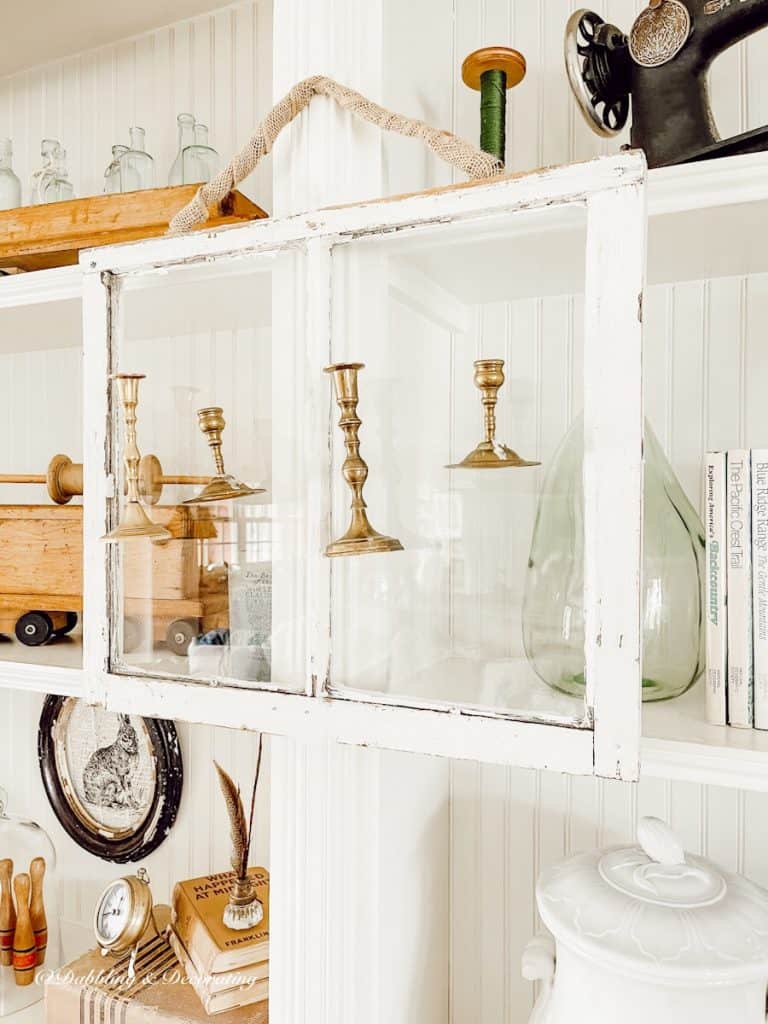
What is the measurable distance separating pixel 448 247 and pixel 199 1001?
3.35 feet

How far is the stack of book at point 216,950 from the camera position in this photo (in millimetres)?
1111

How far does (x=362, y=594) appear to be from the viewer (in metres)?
0.80

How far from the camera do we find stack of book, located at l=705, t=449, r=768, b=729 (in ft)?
2.48

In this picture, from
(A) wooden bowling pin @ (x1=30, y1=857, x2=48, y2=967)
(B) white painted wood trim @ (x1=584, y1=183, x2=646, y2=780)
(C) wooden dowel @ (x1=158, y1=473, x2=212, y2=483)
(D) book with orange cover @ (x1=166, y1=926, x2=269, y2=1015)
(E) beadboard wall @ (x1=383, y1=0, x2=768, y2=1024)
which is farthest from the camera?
(A) wooden bowling pin @ (x1=30, y1=857, x2=48, y2=967)

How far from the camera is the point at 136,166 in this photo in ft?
4.16

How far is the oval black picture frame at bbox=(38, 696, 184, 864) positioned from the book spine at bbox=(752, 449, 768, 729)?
1010mm

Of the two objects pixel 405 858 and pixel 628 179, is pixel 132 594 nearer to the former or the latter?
pixel 405 858

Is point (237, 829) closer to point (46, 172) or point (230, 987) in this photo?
point (230, 987)

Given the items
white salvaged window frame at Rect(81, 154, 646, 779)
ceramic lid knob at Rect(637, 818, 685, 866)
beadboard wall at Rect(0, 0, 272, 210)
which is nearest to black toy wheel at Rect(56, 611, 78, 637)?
white salvaged window frame at Rect(81, 154, 646, 779)

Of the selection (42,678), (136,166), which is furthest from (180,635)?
(136,166)

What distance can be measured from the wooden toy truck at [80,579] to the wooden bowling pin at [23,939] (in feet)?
1.64

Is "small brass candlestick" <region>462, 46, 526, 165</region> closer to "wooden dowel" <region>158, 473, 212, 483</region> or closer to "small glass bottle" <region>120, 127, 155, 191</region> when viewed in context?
"wooden dowel" <region>158, 473, 212, 483</region>

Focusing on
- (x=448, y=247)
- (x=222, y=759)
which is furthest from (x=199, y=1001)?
(x=448, y=247)

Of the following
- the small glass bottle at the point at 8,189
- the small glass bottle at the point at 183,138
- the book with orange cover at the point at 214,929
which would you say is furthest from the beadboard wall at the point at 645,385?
the small glass bottle at the point at 8,189
